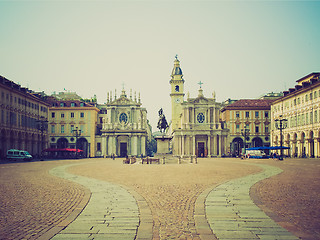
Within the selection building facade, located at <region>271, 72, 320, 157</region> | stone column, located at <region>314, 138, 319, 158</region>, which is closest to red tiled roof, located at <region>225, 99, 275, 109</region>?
building facade, located at <region>271, 72, 320, 157</region>

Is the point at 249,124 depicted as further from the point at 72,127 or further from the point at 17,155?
the point at 17,155

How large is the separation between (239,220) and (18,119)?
57.4m

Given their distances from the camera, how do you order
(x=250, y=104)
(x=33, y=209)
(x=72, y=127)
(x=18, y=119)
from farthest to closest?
(x=250, y=104)
(x=72, y=127)
(x=18, y=119)
(x=33, y=209)

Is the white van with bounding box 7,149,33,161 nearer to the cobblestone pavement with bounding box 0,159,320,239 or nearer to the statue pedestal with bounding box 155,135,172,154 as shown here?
the statue pedestal with bounding box 155,135,172,154

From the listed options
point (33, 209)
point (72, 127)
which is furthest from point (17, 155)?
point (33, 209)

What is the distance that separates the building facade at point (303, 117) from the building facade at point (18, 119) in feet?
147

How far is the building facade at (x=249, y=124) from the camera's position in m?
80.9

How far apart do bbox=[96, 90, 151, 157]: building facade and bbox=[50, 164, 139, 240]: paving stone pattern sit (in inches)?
2700

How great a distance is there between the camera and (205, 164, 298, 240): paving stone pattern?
23.1 ft

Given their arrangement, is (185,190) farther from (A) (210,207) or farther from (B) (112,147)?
(B) (112,147)

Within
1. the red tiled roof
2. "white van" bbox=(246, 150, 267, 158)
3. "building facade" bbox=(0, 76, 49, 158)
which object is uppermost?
the red tiled roof

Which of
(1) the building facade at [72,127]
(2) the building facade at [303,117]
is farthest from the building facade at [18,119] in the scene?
(2) the building facade at [303,117]

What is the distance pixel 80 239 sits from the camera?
6.72m

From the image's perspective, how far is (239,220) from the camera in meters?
8.31
